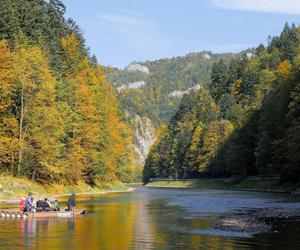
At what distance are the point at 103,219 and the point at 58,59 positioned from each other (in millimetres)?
64356

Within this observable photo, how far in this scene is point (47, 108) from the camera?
73.7 metres

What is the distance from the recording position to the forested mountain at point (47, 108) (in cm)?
7112

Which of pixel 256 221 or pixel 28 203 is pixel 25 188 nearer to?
pixel 28 203

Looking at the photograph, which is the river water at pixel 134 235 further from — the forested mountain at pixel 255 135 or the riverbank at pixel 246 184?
the riverbank at pixel 246 184

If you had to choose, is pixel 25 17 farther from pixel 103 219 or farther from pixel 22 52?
pixel 103 219

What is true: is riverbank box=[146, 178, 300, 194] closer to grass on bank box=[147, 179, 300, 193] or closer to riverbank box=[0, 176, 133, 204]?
grass on bank box=[147, 179, 300, 193]

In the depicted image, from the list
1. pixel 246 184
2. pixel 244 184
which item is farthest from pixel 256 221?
pixel 244 184

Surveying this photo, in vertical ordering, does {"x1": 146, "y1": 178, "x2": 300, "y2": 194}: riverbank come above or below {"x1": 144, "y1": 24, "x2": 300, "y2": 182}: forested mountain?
below

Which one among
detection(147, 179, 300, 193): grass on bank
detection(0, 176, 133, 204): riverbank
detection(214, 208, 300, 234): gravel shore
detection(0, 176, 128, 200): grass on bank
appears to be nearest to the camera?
detection(214, 208, 300, 234): gravel shore

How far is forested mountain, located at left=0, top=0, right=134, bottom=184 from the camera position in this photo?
71.1 metres

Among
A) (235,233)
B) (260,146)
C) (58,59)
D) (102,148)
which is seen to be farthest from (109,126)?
(235,233)

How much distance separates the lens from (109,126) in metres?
118

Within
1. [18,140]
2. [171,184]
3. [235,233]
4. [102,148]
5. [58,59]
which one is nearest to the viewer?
[235,233]

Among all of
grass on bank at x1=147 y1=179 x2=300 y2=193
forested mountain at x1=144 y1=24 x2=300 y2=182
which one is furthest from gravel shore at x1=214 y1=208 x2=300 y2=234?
grass on bank at x1=147 y1=179 x2=300 y2=193
